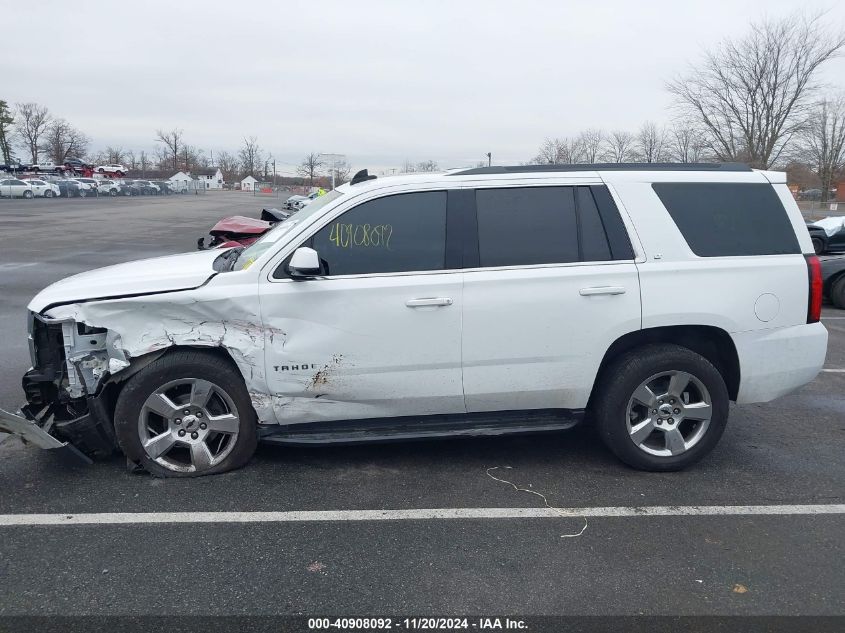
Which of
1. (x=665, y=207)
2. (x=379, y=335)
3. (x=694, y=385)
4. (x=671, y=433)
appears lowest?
(x=671, y=433)

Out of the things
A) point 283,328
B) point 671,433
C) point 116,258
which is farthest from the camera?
point 116,258

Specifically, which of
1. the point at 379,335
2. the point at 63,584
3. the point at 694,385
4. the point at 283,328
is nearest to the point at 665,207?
the point at 694,385

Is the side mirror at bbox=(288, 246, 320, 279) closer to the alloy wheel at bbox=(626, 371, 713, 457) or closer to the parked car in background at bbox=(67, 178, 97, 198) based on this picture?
the alloy wheel at bbox=(626, 371, 713, 457)

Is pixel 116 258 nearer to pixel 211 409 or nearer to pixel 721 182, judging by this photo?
pixel 211 409

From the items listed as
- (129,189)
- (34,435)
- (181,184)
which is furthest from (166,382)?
(181,184)

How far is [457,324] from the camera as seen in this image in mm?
4047

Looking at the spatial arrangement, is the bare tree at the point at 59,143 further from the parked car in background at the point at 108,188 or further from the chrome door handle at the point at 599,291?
the chrome door handle at the point at 599,291

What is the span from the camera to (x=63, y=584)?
3.07 m

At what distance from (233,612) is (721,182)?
12.4 feet

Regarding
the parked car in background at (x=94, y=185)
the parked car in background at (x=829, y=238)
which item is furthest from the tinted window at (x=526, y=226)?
the parked car in background at (x=94, y=185)

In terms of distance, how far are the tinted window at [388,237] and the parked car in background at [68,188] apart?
192ft

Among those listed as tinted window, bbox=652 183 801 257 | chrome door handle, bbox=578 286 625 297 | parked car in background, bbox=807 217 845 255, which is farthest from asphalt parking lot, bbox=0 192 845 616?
parked car in background, bbox=807 217 845 255

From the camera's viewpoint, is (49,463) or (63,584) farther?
(49,463)

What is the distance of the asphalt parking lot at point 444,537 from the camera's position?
300 centimetres
